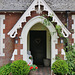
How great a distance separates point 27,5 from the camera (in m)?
7.87

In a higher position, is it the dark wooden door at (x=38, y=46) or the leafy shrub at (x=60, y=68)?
the dark wooden door at (x=38, y=46)

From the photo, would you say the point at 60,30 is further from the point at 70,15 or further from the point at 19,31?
the point at 19,31

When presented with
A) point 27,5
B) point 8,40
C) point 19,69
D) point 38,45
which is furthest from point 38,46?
point 19,69

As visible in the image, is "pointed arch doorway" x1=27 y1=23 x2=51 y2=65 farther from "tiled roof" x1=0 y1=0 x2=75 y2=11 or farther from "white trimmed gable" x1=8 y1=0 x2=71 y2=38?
"white trimmed gable" x1=8 y1=0 x2=71 y2=38

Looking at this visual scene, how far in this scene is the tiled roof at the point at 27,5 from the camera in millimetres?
7617

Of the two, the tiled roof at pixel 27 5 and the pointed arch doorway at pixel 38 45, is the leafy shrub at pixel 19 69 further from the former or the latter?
the tiled roof at pixel 27 5

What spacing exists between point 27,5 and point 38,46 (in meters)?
3.17

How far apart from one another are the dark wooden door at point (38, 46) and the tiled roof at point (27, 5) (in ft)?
7.24

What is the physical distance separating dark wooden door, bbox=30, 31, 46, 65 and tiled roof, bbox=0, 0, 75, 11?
2205 millimetres

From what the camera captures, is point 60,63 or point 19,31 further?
point 19,31

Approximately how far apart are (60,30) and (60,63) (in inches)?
71.6

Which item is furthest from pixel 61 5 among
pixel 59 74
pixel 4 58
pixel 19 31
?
pixel 4 58

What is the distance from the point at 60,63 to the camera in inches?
246

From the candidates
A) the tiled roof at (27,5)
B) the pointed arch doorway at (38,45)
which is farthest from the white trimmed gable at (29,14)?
the pointed arch doorway at (38,45)
